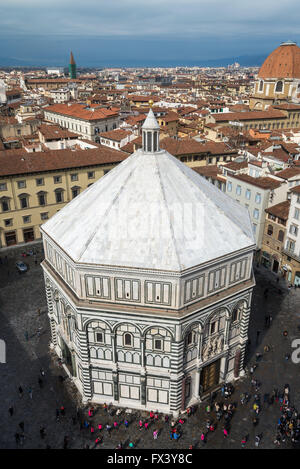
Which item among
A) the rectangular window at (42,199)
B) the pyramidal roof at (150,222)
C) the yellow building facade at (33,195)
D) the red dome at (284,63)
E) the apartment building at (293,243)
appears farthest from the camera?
the red dome at (284,63)

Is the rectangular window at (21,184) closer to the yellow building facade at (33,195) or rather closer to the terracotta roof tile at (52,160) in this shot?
the yellow building facade at (33,195)

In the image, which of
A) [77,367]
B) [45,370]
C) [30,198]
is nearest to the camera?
[77,367]

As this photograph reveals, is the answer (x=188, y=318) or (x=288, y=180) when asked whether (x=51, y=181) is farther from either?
(x=188, y=318)

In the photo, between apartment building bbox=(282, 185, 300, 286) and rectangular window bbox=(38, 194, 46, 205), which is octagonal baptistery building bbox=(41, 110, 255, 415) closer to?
apartment building bbox=(282, 185, 300, 286)

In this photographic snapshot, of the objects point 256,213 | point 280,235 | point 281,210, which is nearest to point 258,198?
point 256,213

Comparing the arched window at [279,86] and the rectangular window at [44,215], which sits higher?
the arched window at [279,86]

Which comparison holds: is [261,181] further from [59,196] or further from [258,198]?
[59,196]

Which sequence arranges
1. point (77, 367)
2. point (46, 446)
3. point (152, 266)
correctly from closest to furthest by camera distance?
point (152, 266) → point (46, 446) → point (77, 367)

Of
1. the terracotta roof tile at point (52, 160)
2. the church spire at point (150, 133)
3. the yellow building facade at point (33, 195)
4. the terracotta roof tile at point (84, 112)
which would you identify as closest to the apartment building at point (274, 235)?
the church spire at point (150, 133)
